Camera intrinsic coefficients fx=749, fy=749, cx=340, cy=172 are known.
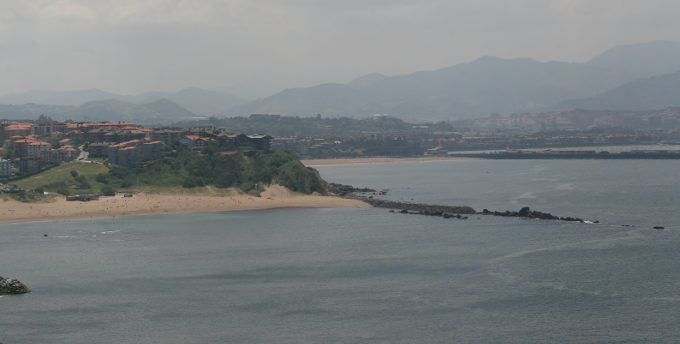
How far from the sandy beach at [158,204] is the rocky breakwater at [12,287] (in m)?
33.5

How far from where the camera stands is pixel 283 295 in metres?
50.6

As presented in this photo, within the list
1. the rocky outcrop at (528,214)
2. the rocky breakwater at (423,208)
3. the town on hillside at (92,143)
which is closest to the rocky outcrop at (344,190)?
the rocky breakwater at (423,208)

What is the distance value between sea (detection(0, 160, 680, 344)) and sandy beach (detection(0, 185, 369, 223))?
3415 mm

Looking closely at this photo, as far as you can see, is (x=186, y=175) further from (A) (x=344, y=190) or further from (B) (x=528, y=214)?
(B) (x=528, y=214)

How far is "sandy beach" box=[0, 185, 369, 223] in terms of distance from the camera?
283 ft

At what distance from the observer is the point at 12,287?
51.6 metres

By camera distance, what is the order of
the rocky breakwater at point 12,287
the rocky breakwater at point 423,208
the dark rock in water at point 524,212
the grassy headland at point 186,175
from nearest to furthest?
the rocky breakwater at point 12,287 < the dark rock in water at point 524,212 < the rocky breakwater at point 423,208 < the grassy headland at point 186,175

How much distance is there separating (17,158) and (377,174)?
77.5m

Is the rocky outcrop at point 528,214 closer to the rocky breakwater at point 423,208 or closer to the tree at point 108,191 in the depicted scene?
the rocky breakwater at point 423,208

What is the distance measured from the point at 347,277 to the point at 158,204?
44.2 meters

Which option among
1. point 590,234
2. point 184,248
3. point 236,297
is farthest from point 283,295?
point 590,234

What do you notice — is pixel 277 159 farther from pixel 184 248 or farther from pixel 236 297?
pixel 236 297

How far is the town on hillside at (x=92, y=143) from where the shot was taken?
355 feet

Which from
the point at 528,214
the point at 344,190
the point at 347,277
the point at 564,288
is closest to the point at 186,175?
the point at 344,190
